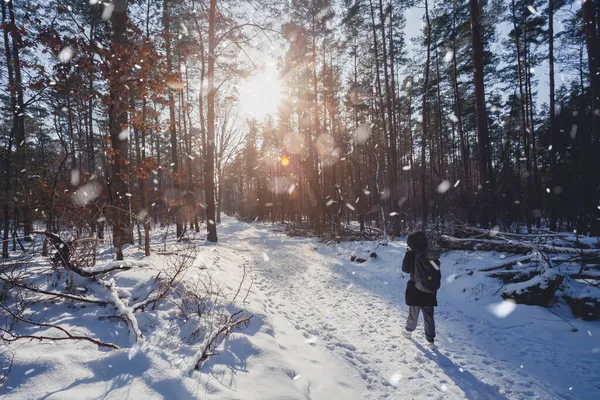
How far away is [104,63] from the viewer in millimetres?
4664

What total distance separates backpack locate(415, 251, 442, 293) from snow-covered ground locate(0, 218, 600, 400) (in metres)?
0.85

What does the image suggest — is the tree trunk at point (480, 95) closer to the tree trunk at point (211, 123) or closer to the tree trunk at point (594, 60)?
the tree trunk at point (594, 60)

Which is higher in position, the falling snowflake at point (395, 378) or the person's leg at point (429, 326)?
→ the person's leg at point (429, 326)

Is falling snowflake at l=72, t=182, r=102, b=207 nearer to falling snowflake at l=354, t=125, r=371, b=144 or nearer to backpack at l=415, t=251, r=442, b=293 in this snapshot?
backpack at l=415, t=251, r=442, b=293

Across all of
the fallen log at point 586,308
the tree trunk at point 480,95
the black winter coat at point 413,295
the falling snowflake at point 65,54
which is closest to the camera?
the black winter coat at point 413,295

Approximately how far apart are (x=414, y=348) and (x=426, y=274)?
1.06m

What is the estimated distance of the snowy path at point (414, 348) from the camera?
9.32 feet

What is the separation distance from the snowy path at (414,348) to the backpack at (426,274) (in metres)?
0.85

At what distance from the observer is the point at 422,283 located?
12.6 ft

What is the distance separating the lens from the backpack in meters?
3.81

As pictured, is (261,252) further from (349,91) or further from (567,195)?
(349,91)

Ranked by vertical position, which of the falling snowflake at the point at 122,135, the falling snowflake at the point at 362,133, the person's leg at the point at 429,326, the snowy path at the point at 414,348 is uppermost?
the falling snowflake at the point at 362,133

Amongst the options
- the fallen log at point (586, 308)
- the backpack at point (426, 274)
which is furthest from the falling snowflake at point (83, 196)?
the fallen log at point (586, 308)

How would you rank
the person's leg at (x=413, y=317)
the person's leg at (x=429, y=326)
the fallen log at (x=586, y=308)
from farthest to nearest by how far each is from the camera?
the fallen log at (x=586, y=308) → the person's leg at (x=413, y=317) → the person's leg at (x=429, y=326)
